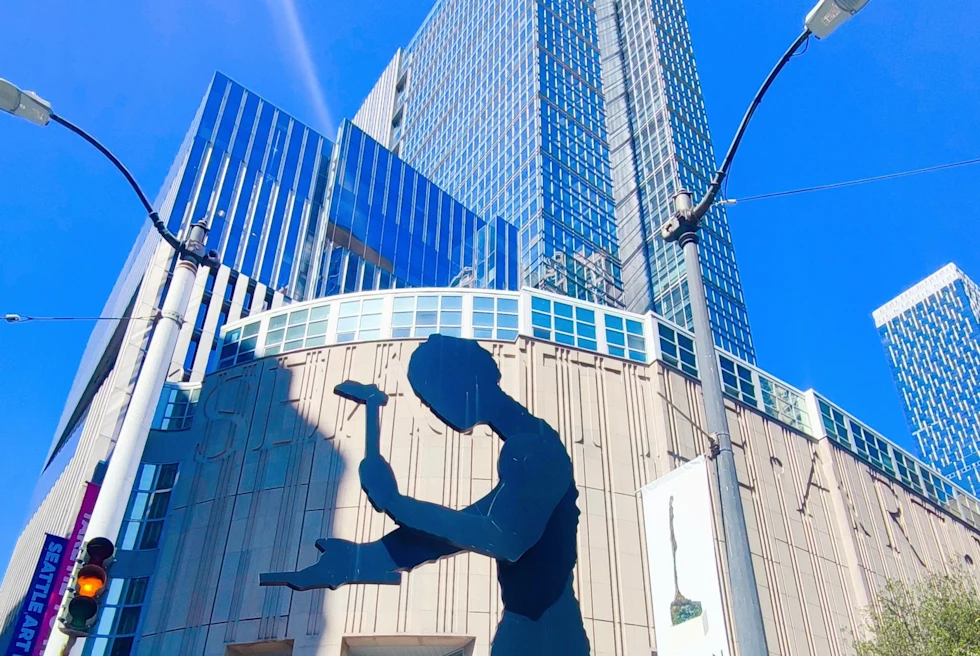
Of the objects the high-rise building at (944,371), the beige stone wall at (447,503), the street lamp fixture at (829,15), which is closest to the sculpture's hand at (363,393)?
the beige stone wall at (447,503)

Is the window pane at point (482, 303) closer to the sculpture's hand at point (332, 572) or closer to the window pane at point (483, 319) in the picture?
the window pane at point (483, 319)

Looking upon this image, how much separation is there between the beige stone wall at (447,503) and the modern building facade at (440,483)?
8 centimetres

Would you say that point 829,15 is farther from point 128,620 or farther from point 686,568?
point 128,620

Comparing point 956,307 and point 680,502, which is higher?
point 956,307

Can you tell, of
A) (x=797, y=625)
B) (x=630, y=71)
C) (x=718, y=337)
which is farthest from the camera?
(x=630, y=71)

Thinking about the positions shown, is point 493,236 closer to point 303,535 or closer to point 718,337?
point 718,337

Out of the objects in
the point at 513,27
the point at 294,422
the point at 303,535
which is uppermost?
the point at 513,27

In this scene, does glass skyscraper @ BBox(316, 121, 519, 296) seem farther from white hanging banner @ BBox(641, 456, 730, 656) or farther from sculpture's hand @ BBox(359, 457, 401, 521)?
white hanging banner @ BBox(641, 456, 730, 656)

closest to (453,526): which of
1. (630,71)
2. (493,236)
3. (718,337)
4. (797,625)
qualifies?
(797,625)

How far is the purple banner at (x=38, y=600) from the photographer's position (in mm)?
30266

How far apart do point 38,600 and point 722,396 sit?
30.2 metres

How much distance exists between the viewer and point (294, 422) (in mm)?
33000

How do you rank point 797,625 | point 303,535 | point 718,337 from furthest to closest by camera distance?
point 718,337
point 797,625
point 303,535

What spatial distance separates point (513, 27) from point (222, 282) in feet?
204
